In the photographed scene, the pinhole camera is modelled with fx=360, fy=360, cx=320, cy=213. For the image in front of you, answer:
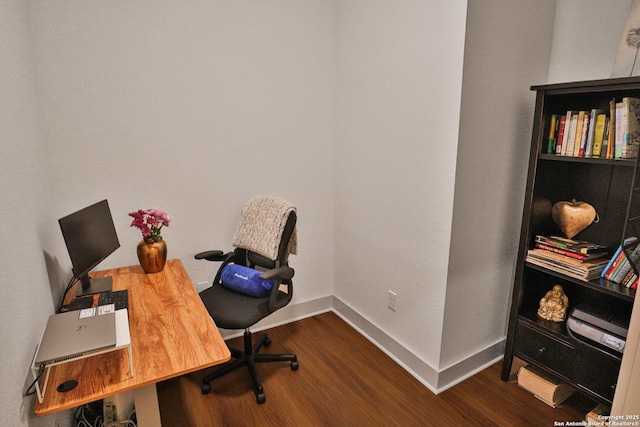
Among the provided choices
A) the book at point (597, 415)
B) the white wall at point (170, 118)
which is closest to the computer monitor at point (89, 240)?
the white wall at point (170, 118)

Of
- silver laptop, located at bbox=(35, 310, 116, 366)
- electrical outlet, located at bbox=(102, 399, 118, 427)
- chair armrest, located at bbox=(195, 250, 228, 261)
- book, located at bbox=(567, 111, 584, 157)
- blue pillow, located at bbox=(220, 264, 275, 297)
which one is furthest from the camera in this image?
chair armrest, located at bbox=(195, 250, 228, 261)

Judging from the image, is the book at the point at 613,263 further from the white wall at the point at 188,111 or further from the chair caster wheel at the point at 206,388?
the chair caster wheel at the point at 206,388

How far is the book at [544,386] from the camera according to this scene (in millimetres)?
1988

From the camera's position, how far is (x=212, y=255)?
2.31 m

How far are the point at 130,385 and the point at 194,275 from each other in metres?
1.37

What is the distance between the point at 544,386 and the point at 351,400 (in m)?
1.08

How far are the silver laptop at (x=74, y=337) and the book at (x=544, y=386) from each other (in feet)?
7.09

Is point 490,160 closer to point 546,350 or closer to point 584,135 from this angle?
point 584,135

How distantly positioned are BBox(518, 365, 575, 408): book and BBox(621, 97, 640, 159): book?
1256 millimetres

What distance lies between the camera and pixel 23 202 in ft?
4.36

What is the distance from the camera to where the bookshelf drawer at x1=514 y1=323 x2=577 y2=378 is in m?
1.89

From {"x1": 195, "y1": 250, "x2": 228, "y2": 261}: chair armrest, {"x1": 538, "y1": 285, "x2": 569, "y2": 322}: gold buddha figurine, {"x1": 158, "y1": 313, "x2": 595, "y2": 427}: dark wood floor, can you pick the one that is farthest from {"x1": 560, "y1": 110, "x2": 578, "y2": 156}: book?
{"x1": 195, "y1": 250, "x2": 228, "y2": 261}: chair armrest

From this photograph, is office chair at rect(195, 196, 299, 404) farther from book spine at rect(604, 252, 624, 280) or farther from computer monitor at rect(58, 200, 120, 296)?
book spine at rect(604, 252, 624, 280)

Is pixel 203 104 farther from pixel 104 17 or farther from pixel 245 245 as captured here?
pixel 245 245
